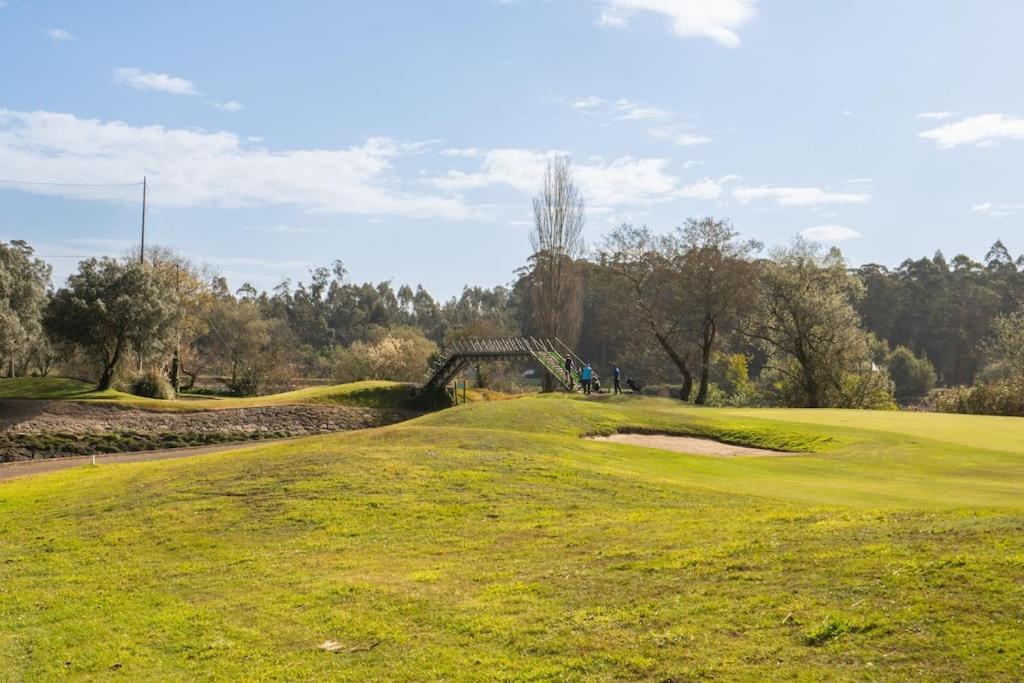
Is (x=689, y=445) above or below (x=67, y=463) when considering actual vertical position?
above

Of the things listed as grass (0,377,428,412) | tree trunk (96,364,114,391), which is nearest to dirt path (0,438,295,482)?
grass (0,377,428,412)

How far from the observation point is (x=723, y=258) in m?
55.2

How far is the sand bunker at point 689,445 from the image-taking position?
26.3 metres

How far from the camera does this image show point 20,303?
185ft

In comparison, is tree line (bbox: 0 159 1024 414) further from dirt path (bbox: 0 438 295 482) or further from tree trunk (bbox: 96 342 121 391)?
dirt path (bbox: 0 438 295 482)

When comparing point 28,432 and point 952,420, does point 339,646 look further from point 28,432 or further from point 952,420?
point 28,432

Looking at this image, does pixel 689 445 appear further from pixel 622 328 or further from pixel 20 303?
pixel 20 303

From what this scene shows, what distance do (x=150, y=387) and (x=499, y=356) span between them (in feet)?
71.7

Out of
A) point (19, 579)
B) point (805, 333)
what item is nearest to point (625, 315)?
point (805, 333)

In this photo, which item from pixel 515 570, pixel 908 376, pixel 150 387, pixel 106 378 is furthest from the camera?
pixel 908 376

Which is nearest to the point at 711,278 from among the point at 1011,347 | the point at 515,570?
the point at 1011,347

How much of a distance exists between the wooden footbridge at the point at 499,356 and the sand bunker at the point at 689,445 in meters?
23.0

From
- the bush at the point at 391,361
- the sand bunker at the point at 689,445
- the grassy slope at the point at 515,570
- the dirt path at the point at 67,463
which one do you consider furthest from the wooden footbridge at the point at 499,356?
the grassy slope at the point at 515,570

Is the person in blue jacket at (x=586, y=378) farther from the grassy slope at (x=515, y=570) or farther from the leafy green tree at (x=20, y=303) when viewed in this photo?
the leafy green tree at (x=20, y=303)
